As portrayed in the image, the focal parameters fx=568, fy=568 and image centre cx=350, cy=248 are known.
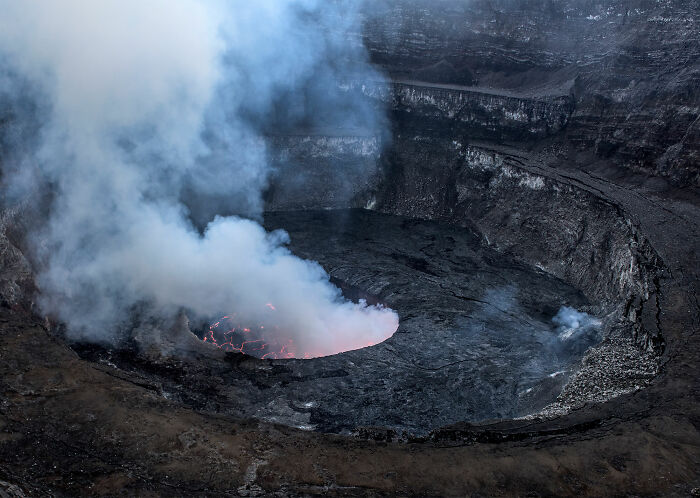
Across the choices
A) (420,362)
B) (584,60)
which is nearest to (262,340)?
(420,362)

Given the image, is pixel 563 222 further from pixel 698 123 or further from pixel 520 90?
pixel 520 90

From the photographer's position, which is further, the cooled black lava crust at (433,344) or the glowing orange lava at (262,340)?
the glowing orange lava at (262,340)

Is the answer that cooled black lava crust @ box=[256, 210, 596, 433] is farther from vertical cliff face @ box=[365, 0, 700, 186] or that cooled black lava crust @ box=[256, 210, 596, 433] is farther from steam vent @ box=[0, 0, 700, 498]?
vertical cliff face @ box=[365, 0, 700, 186]

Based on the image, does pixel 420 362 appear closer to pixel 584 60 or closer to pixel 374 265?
pixel 374 265

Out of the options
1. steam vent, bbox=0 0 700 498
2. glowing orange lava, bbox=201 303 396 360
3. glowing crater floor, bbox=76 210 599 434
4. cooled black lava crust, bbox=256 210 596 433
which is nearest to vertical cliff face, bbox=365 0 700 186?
steam vent, bbox=0 0 700 498

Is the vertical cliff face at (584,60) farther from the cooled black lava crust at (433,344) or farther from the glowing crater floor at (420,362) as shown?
the glowing crater floor at (420,362)

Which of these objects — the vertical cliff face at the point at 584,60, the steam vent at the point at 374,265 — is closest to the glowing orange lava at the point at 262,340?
the steam vent at the point at 374,265

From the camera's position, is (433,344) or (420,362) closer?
(420,362)

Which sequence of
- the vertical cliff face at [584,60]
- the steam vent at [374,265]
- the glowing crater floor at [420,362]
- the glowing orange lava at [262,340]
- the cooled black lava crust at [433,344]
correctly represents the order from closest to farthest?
1. the steam vent at [374,265]
2. the glowing crater floor at [420,362]
3. the cooled black lava crust at [433,344]
4. the glowing orange lava at [262,340]
5. the vertical cliff face at [584,60]

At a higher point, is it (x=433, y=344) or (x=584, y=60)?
(x=584, y=60)
